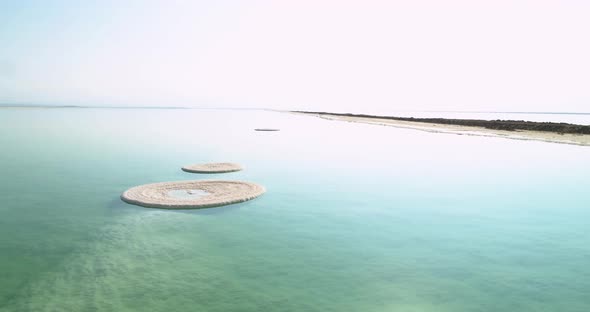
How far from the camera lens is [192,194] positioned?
9461mm

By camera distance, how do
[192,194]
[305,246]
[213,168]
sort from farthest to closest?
[213,168] < [192,194] < [305,246]

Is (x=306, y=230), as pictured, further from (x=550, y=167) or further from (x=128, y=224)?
(x=550, y=167)

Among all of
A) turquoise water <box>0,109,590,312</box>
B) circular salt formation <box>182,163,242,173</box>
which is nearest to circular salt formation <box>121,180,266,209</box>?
turquoise water <box>0,109,590,312</box>

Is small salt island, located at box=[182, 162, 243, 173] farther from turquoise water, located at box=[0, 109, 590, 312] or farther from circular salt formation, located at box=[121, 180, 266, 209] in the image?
circular salt formation, located at box=[121, 180, 266, 209]

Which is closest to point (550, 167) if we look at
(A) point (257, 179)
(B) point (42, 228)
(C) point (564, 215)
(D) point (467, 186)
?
(D) point (467, 186)

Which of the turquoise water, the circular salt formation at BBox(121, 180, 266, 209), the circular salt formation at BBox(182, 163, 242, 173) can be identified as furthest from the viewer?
the circular salt formation at BBox(182, 163, 242, 173)

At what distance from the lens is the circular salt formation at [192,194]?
8336 mm

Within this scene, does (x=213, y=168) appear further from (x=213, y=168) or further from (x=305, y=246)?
(x=305, y=246)

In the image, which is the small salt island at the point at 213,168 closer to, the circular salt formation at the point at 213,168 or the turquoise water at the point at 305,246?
the circular salt formation at the point at 213,168

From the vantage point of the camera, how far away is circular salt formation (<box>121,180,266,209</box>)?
27.3ft

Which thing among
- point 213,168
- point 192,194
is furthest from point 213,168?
point 192,194

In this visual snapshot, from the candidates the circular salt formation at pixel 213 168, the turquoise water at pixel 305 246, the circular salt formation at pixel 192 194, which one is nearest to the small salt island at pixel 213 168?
the circular salt formation at pixel 213 168

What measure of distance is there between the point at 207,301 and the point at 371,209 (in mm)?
5064

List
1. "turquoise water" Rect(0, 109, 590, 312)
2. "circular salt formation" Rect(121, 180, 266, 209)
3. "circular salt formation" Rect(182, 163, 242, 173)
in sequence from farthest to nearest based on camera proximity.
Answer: "circular salt formation" Rect(182, 163, 242, 173)
"circular salt formation" Rect(121, 180, 266, 209)
"turquoise water" Rect(0, 109, 590, 312)
